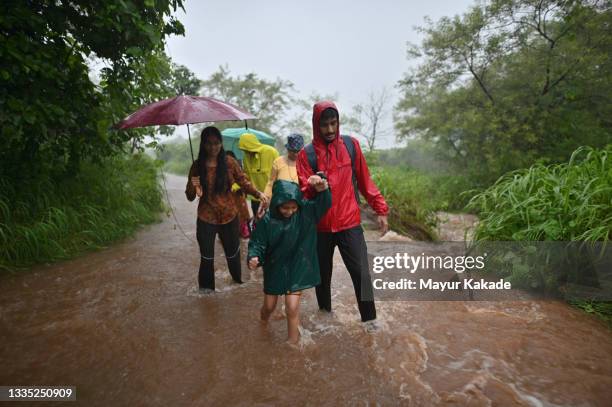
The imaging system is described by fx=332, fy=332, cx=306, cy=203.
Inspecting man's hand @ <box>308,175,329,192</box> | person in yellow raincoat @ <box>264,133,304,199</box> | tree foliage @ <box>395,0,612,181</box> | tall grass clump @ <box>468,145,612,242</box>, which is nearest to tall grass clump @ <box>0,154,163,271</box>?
person in yellow raincoat @ <box>264,133,304,199</box>

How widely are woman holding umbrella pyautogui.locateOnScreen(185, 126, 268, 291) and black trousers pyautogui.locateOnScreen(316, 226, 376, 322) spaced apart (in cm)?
92

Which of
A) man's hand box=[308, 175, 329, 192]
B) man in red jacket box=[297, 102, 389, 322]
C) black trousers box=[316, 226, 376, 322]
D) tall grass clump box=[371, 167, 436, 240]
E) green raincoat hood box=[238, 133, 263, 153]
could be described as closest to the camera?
man's hand box=[308, 175, 329, 192]

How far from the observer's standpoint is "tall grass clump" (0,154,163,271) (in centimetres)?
445

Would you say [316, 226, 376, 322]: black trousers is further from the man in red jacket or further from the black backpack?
the black backpack

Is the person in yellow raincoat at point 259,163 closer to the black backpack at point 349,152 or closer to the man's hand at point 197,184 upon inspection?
the man's hand at point 197,184

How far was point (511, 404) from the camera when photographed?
2.09 m

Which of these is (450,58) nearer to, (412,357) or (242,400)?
(412,357)

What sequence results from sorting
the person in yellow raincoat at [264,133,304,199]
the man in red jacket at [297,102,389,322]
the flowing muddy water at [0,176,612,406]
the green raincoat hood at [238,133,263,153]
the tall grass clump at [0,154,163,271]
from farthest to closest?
1. the green raincoat hood at [238,133,263,153]
2. the tall grass clump at [0,154,163,271]
3. the person in yellow raincoat at [264,133,304,199]
4. the man in red jacket at [297,102,389,322]
5. the flowing muddy water at [0,176,612,406]

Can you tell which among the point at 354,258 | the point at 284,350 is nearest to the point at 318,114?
the point at 354,258

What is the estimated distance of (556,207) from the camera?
374cm

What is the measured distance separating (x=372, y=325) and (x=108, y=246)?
15.1 feet

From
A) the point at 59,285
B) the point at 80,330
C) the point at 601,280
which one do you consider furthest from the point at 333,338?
the point at 59,285

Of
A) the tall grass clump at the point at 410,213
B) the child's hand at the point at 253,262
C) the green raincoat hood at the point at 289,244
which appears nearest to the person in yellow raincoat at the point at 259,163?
the green raincoat hood at the point at 289,244

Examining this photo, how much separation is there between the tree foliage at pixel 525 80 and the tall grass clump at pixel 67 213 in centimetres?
918
